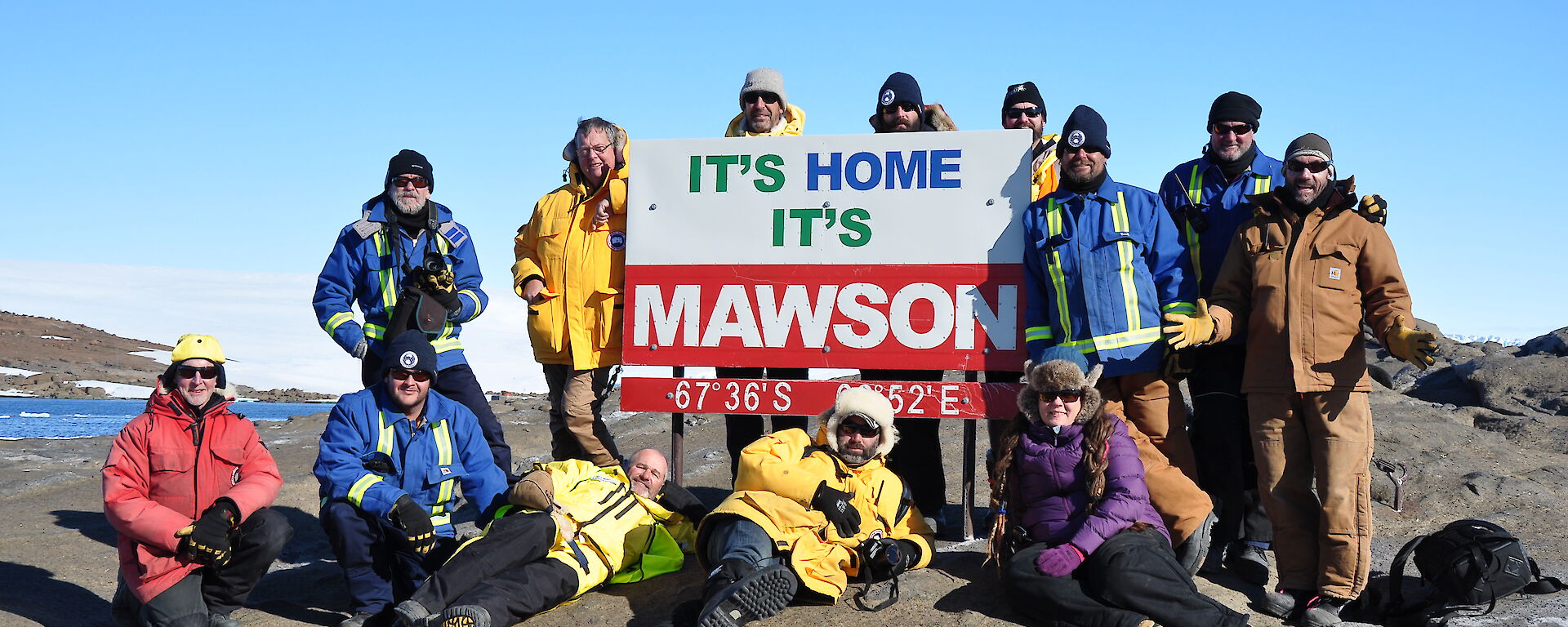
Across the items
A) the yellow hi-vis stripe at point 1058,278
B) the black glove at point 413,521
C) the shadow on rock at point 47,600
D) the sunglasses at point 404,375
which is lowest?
the shadow on rock at point 47,600

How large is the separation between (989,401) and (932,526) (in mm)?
681

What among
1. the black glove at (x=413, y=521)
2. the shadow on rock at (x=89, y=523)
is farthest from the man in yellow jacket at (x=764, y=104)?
the shadow on rock at (x=89, y=523)

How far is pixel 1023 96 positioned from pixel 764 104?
1.32 m

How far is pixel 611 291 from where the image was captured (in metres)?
5.98

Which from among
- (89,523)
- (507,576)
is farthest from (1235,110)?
(89,523)

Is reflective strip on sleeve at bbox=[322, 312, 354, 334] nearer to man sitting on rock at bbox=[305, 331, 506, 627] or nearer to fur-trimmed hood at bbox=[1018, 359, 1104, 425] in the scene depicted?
man sitting on rock at bbox=[305, 331, 506, 627]

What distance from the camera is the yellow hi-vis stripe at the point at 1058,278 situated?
5102 millimetres

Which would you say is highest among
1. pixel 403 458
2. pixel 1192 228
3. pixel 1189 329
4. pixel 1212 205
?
pixel 1212 205

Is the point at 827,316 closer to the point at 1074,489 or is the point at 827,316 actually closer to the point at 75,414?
the point at 1074,489

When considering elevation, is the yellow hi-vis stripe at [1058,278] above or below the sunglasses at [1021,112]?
below

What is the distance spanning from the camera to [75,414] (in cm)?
1912

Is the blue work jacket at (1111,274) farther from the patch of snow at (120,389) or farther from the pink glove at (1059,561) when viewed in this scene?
the patch of snow at (120,389)

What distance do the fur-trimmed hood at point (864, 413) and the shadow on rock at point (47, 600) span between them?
3337mm

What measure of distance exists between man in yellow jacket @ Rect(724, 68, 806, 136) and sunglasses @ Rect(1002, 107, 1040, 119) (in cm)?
107
